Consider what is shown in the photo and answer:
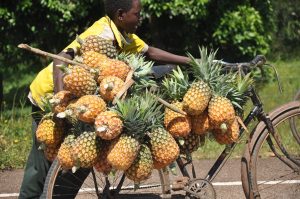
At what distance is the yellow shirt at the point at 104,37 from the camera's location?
13.7 ft

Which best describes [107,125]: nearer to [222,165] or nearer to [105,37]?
[105,37]

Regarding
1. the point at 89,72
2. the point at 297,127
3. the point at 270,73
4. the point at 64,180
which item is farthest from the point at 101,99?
the point at 270,73

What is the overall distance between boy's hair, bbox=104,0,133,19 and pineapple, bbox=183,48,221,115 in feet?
1.96

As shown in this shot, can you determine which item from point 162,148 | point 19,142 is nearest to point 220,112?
point 162,148

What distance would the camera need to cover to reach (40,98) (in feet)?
14.0

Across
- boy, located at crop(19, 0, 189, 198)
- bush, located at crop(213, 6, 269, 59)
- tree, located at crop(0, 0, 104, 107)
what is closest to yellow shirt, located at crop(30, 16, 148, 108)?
boy, located at crop(19, 0, 189, 198)

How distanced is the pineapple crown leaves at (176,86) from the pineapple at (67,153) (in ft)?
2.30

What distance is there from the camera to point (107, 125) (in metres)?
3.54

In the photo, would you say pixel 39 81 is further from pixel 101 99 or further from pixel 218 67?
pixel 218 67

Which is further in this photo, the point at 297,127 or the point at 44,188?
the point at 297,127

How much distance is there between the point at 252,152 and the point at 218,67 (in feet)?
2.31

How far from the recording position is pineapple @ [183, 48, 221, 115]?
152 inches

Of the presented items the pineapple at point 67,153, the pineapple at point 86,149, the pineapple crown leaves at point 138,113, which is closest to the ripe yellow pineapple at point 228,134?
the pineapple crown leaves at point 138,113

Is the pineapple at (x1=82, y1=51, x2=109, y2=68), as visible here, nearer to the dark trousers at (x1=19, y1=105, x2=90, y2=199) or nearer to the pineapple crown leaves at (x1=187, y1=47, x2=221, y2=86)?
the pineapple crown leaves at (x1=187, y1=47, x2=221, y2=86)
